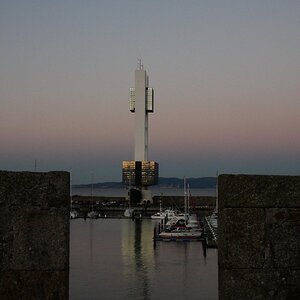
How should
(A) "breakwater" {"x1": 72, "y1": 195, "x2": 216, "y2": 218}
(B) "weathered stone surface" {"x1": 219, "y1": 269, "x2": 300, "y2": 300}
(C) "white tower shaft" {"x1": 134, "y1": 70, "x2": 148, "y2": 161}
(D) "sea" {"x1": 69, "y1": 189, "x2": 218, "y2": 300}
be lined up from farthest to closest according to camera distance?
(C) "white tower shaft" {"x1": 134, "y1": 70, "x2": 148, "y2": 161} < (A) "breakwater" {"x1": 72, "y1": 195, "x2": 216, "y2": 218} < (D) "sea" {"x1": 69, "y1": 189, "x2": 218, "y2": 300} < (B) "weathered stone surface" {"x1": 219, "y1": 269, "x2": 300, "y2": 300}

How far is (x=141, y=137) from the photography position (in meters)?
118

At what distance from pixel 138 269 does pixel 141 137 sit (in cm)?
7634

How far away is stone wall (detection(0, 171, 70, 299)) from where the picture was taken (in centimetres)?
498

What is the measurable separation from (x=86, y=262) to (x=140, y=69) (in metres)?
83.0

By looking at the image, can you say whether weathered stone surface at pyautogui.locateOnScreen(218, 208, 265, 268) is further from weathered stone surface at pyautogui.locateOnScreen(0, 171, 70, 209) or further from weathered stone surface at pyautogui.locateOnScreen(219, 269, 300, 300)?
weathered stone surface at pyautogui.locateOnScreen(0, 171, 70, 209)

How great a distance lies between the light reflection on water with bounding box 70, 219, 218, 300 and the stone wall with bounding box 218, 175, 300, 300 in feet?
90.5

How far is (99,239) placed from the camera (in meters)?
65.8

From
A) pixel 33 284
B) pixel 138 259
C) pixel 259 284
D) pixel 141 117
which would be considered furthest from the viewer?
pixel 141 117

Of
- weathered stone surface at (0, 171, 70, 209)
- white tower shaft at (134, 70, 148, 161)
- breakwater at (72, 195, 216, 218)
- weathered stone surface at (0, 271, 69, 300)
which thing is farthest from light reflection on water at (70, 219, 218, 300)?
white tower shaft at (134, 70, 148, 161)

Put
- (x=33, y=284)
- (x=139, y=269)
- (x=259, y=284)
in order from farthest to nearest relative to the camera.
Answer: (x=139, y=269) < (x=259, y=284) < (x=33, y=284)

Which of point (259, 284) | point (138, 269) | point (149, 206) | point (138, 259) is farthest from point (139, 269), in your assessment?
point (149, 206)

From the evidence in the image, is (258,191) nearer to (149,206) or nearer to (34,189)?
(34,189)

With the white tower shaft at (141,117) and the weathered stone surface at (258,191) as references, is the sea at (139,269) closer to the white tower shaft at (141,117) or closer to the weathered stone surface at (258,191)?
the weathered stone surface at (258,191)

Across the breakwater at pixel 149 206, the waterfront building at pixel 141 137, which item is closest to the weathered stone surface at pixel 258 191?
the breakwater at pixel 149 206
